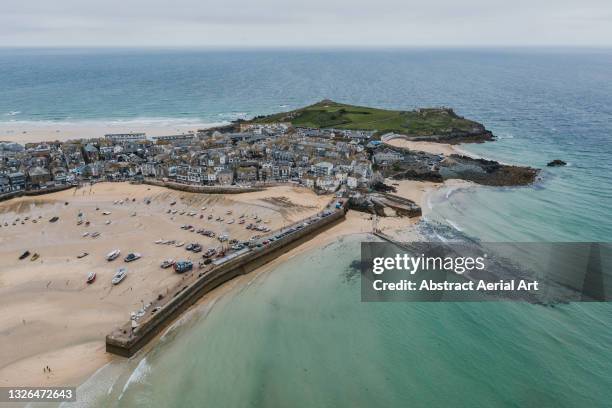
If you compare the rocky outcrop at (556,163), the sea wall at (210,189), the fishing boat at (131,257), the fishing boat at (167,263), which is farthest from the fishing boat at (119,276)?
the rocky outcrop at (556,163)

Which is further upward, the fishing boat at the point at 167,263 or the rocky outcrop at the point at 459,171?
the rocky outcrop at the point at 459,171

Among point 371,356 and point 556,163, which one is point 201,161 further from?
point 556,163

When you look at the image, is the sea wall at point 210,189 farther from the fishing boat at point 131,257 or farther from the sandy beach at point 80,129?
the sandy beach at point 80,129

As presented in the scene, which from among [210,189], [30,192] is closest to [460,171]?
[210,189]

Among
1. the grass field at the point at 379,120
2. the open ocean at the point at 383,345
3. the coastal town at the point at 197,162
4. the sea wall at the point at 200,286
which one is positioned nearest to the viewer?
the open ocean at the point at 383,345

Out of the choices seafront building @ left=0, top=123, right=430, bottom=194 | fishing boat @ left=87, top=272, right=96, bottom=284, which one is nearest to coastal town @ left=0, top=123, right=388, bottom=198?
seafront building @ left=0, top=123, right=430, bottom=194

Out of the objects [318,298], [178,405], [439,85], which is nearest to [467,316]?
[318,298]

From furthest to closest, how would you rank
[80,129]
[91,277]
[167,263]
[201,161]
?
1. [80,129]
2. [201,161]
3. [167,263]
4. [91,277]
